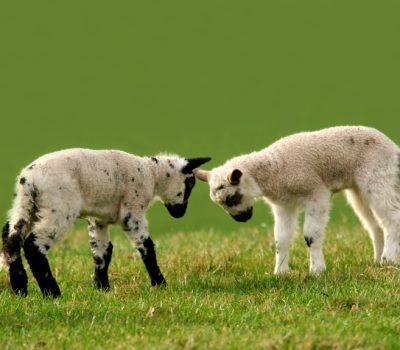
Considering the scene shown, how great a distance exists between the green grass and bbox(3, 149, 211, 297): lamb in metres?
0.36

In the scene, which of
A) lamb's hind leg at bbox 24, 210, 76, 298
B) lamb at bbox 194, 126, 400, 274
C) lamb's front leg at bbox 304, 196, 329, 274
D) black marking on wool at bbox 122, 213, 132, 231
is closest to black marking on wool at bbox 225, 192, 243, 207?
lamb at bbox 194, 126, 400, 274

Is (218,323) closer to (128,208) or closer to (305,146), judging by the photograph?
(128,208)

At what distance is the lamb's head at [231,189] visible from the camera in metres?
11.1

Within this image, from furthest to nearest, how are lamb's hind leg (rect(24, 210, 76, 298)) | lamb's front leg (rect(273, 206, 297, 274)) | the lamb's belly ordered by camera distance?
lamb's front leg (rect(273, 206, 297, 274))
the lamb's belly
lamb's hind leg (rect(24, 210, 76, 298))

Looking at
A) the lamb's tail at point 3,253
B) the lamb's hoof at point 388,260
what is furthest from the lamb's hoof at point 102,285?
the lamb's hoof at point 388,260

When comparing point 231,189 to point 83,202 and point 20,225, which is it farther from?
point 20,225

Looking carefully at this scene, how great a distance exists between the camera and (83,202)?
32.1 ft

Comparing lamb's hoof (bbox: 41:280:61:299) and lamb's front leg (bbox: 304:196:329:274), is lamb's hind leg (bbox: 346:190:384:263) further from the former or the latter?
lamb's hoof (bbox: 41:280:61:299)

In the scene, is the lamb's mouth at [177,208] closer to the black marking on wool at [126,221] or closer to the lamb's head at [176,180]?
the lamb's head at [176,180]

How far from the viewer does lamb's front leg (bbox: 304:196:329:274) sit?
11.0 meters

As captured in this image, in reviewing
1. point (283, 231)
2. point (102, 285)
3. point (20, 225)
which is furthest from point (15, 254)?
point (283, 231)

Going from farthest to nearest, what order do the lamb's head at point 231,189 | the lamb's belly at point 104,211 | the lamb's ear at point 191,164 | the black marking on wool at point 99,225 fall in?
the lamb's ear at point 191,164 → the lamb's head at point 231,189 → the black marking on wool at point 99,225 → the lamb's belly at point 104,211

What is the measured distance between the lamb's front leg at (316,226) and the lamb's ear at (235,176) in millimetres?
977

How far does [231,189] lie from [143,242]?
1.46 m
